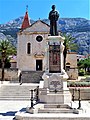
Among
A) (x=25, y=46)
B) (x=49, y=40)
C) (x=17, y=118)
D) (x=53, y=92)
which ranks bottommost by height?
(x=17, y=118)

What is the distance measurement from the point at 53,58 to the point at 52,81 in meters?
1.34

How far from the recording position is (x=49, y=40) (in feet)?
52.0

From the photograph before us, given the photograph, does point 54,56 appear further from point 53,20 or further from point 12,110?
point 12,110

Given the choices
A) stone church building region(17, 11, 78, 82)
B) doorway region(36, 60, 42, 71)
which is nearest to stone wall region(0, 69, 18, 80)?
stone church building region(17, 11, 78, 82)

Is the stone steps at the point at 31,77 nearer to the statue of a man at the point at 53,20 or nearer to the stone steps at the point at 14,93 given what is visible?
the stone steps at the point at 14,93

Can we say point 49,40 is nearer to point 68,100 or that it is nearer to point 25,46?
point 68,100

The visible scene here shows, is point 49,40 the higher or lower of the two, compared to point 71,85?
higher

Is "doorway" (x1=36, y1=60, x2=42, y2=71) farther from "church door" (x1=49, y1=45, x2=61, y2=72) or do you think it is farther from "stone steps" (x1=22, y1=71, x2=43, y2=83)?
"church door" (x1=49, y1=45, x2=61, y2=72)

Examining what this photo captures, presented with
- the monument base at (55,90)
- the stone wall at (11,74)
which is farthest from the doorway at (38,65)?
the monument base at (55,90)

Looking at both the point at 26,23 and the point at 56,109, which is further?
the point at 26,23

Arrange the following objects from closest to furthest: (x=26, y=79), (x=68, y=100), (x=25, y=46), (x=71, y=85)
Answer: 1. (x=68, y=100)
2. (x=71, y=85)
3. (x=26, y=79)
4. (x=25, y=46)

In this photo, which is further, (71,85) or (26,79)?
(26,79)

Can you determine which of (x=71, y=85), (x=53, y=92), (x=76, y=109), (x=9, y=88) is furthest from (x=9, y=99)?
(x=76, y=109)

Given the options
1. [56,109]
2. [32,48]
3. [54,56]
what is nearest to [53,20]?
[54,56]
